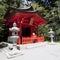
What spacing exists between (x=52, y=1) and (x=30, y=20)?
43.2 feet

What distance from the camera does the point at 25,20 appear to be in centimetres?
2119

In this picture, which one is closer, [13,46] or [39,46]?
[13,46]

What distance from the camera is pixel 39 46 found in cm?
1886

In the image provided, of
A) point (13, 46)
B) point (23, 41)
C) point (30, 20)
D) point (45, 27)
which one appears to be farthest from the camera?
point (45, 27)

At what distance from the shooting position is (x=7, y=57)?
13422 mm

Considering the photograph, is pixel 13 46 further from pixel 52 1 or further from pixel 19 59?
pixel 52 1

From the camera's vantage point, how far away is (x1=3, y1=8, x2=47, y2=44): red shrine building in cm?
1866

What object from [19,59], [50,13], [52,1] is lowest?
[19,59]

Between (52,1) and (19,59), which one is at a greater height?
(52,1)

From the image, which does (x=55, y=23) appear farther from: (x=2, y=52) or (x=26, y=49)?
(x=2, y=52)

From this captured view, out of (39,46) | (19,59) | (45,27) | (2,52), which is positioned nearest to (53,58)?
(19,59)

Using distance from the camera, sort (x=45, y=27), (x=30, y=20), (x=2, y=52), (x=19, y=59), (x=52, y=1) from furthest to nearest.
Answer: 1. (x=52, y=1)
2. (x=45, y=27)
3. (x=30, y=20)
4. (x=2, y=52)
5. (x=19, y=59)

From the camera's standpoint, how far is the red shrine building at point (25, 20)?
61.2ft

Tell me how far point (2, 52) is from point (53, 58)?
4.41 metres
